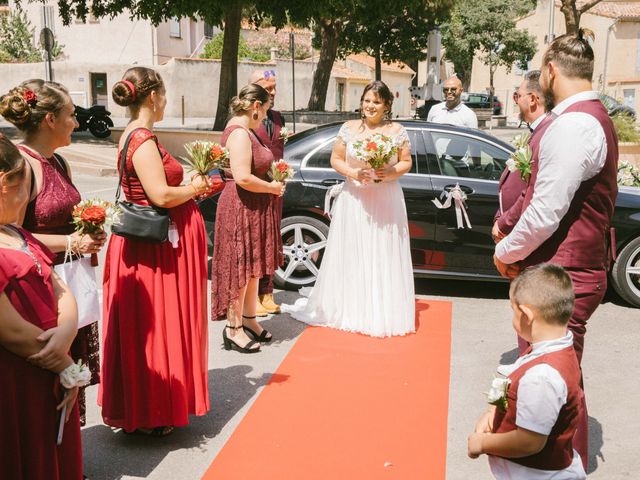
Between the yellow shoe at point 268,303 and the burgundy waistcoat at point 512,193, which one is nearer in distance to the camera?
the burgundy waistcoat at point 512,193

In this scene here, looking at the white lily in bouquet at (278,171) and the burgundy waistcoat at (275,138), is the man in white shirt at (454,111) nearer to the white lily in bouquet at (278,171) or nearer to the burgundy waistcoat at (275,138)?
the burgundy waistcoat at (275,138)

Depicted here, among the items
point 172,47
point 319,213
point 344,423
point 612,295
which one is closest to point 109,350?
point 344,423

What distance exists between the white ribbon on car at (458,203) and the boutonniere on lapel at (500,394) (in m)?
4.53

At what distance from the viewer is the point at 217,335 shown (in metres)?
6.35

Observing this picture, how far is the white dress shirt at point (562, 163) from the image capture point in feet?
10.8

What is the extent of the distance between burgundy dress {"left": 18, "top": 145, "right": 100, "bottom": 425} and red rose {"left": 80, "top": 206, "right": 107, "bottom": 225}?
0.60ft

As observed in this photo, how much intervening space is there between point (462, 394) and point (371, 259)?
1.74 m

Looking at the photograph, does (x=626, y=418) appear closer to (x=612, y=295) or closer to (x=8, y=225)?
(x=612, y=295)

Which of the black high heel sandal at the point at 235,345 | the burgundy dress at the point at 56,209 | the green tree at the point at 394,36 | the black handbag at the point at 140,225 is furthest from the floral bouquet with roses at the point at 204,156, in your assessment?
the green tree at the point at 394,36

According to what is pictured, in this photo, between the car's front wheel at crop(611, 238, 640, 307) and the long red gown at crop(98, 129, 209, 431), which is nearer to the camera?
the long red gown at crop(98, 129, 209, 431)

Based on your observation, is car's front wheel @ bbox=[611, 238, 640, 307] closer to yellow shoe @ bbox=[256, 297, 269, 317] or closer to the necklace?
yellow shoe @ bbox=[256, 297, 269, 317]

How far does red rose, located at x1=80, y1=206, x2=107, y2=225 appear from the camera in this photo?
3.42 metres

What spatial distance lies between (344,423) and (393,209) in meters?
2.37

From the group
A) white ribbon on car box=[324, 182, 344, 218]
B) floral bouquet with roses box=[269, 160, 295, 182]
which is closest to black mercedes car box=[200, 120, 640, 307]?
white ribbon on car box=[324, 182, 344, 218]
